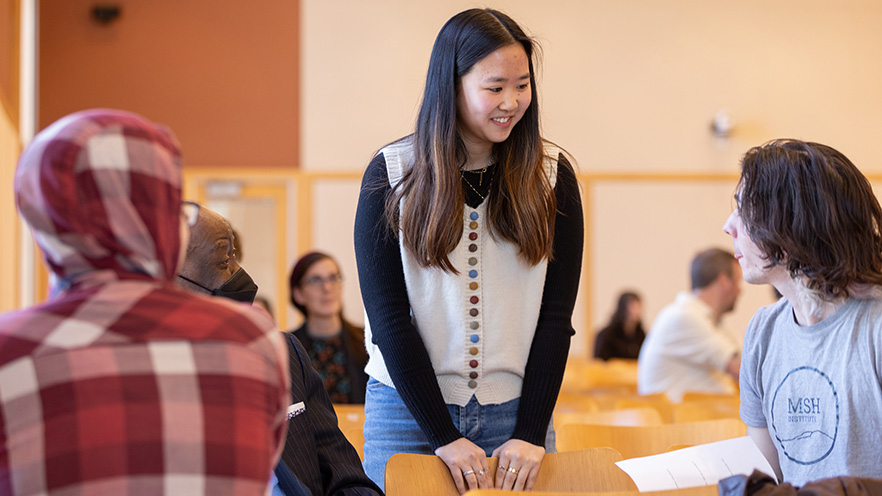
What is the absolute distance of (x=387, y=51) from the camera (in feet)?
29.5

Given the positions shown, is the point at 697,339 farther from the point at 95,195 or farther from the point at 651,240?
the point at 95,195

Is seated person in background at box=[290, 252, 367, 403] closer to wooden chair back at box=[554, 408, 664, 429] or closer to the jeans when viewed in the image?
wooden chair back at box=[554, 408, 664, 429]

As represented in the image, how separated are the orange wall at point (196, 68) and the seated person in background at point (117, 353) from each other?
25.9 feet

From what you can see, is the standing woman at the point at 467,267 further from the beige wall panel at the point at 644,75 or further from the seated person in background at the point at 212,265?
the beige wall panel at the point at 644,75

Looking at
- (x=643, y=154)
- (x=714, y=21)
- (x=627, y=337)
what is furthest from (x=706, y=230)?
(x=714, y=21)

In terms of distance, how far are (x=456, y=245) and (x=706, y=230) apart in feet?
25.2

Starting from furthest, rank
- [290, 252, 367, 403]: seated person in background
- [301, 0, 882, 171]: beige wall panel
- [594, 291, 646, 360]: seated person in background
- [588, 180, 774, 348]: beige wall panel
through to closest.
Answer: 1. [588, 180, 774, 348]: beige wall panel
2. [301, 0, 882, 171]: beige wall panel
3. [594, 291, 646, 360]: seated person in background
4. [290, 252, 367, 403]: seated person in background

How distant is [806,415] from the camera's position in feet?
5.74

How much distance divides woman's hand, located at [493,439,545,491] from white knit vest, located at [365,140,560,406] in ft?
0.44

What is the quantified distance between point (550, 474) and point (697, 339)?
3518 mm

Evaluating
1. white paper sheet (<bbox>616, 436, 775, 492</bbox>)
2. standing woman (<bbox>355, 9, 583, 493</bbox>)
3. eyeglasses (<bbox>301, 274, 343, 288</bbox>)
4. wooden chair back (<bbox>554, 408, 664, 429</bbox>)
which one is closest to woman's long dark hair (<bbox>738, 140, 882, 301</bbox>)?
white paper sheet (<bbox>616, 436, 775, 492</bbox>)

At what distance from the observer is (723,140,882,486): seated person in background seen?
1.67 m

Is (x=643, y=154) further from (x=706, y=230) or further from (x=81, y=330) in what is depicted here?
(x=81, y=330)

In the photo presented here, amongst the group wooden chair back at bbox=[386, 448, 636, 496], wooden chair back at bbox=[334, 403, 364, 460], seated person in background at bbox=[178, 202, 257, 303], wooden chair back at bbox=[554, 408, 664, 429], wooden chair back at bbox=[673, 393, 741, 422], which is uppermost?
seated person in background at bbox=[178, 202, 257, 303]
